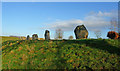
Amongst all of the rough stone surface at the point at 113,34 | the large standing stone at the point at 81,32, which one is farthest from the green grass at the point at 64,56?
the rough stone surface at the point at 113,34

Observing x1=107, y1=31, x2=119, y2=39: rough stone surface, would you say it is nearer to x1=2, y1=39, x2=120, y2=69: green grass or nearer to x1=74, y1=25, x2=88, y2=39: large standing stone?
x1=74, y1=25, x2=88, y2=39: large standing stone

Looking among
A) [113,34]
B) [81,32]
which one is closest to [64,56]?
[81,32]

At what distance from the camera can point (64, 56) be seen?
49.5 ft

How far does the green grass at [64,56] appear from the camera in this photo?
1372 centimetres

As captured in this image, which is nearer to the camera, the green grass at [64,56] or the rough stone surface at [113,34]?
the green grass at [64,56]

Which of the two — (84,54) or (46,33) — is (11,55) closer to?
(84,54)

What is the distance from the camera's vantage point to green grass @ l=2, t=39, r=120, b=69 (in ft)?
45.0

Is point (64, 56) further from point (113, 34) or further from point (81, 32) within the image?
point (113, 34)

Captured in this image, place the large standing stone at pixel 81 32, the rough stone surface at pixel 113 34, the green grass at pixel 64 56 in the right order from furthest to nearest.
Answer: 1. the rough stone surface at pixel 113 34
2. the large standing stone at pixel 81 32
3. the green grass at pixel 64 56

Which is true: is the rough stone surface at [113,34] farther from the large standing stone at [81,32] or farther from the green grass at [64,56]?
the green grass at [64,56]

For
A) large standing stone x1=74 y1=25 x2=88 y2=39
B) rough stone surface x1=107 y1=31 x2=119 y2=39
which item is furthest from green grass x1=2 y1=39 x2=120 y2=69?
rough stone surface x1=107 y1=31 x2=119 y2=39

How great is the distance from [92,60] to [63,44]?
16.6 feet

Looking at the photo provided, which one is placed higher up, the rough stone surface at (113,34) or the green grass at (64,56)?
the rough stone surface at (113,34)

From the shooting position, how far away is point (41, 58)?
14930 mm
